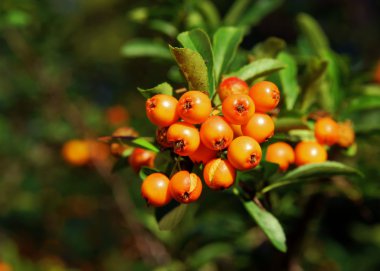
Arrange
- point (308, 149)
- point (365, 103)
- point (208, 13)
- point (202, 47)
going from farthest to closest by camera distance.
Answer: point (208, 13) < point (365, 103) < point (308, 149) < point (202, 47)

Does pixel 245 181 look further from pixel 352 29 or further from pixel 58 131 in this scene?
pixel 352 29

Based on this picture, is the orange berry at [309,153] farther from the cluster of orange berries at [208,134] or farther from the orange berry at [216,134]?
the orange berry at [216,134]

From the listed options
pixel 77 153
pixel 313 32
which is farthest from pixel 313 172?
pixel 77 153

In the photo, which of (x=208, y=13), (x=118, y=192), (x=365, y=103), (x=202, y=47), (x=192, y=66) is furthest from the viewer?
(x=118, y=192)

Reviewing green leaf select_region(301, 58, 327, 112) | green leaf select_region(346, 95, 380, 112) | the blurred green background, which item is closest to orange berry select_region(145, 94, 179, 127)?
green leaf select_region(301, 58, 327, 112)

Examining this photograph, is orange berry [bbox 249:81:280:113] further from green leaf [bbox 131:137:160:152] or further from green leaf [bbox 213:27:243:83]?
green leaf [bbox 131:137:160:152]

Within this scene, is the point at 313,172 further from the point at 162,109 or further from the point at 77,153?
the point at 77,153

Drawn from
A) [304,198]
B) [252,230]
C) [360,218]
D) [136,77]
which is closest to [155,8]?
[304,198]
